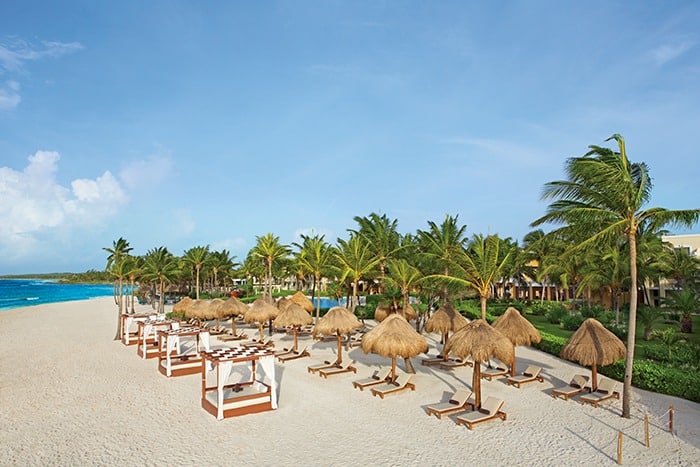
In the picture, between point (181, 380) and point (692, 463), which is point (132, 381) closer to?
point (181, 380)

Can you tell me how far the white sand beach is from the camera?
9812 millimetres

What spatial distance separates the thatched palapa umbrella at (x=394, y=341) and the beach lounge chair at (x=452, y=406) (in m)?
2.15

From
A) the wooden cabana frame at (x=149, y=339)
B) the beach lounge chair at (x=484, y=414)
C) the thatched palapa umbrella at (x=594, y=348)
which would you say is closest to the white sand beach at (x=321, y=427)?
the beach lounge chair at (x=484, y=414)

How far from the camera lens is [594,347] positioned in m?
13.7

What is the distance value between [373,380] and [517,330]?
5732mm

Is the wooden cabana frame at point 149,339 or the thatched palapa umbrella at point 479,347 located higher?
the thatched palapa umbrella at point 479,347

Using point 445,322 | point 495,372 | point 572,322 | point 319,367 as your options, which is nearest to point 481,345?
point 495,372

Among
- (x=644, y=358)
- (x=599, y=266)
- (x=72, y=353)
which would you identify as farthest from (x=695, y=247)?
(x=72, y=353)

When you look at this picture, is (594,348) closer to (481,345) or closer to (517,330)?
(517,330)

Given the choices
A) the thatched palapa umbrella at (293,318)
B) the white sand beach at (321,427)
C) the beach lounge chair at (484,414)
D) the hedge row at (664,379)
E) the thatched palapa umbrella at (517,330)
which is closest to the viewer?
the white sand beach at (321,427)

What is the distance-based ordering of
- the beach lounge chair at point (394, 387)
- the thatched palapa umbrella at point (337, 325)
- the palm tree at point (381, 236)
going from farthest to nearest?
the palm tree at point (381, 236) → the thatched palapa umbrella at point (337, 325) → the beach lounge chair at point (394, 387)

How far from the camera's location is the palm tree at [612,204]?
11.4 meters

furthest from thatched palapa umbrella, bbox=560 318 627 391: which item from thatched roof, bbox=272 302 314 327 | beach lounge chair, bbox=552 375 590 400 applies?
thatched roof, bbox=272 302 314 327

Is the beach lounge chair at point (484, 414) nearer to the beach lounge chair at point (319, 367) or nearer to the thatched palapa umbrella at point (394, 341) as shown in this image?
the thatched palapa umbrella at point (394, 341)
